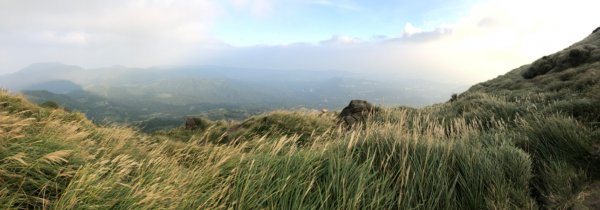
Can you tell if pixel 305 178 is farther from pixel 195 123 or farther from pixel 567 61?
pixel 567 61

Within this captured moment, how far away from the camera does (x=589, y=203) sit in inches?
160

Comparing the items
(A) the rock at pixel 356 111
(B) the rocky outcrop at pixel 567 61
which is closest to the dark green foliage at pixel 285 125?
(A) the rock at pixel 356 111

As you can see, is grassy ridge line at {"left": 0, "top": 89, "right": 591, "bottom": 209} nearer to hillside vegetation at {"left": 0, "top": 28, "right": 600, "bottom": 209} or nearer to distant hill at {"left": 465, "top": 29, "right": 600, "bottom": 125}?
hillside vegetation at {"left": 0, "top": 28, "right": 600, "bottom": 209}

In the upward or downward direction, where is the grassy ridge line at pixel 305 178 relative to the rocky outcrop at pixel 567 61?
downward

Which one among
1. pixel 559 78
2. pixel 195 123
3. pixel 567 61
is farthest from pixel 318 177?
pixel 567 61

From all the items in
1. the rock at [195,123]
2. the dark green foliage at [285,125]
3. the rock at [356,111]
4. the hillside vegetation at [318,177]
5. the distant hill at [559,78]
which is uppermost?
the distant hill at [559,78]

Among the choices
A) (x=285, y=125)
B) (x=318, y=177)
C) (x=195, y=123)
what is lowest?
(x=195, y=123)

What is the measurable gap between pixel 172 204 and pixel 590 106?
8.26 meters

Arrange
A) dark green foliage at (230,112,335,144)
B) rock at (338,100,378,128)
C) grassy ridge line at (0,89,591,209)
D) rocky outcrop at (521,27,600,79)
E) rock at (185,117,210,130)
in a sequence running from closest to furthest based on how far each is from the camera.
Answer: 1. grassy ridge line at (0,89,591,209)
2. dark green foliage at (230,112,335,144)
3. rock at (338,100,378,128)
4. rock at (185,117,210,130)
5. rocky outcrop at (521,27,600,79)

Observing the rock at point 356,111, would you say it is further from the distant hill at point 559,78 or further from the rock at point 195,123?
the rock at point 195,123

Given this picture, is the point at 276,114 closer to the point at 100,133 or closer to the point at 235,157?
the point at 100,133

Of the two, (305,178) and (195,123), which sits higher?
(305,178)

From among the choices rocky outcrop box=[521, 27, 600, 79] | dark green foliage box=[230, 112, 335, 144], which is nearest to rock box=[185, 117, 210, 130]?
dark green foliage box=[230, 112, 335, 144]

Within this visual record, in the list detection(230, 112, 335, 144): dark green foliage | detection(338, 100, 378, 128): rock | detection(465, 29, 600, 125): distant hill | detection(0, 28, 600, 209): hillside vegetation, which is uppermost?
detection(465, 29, 600, 125): distant hill
